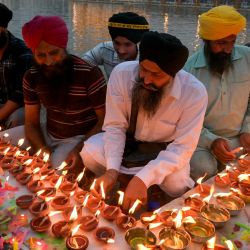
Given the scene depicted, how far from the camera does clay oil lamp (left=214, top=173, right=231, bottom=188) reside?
8.60 feet

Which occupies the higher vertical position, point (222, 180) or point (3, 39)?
point (3, 39)

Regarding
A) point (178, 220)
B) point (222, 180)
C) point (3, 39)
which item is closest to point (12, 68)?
point (3, 39)

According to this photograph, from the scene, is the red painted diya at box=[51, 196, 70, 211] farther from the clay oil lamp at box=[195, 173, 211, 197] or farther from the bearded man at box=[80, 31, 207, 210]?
the clay oil lamp at box=[195, 173, 211, 197]

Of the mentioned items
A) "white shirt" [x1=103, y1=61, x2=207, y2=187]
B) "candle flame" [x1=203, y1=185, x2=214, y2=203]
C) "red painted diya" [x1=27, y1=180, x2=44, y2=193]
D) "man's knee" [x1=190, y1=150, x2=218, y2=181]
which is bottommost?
"man's knee" [x1=190, y1=150, x2=218, y2=181]

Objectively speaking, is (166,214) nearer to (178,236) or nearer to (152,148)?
(178,236)

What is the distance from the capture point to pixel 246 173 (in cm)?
274

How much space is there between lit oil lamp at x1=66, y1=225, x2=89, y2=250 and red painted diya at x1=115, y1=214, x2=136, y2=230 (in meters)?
0.25

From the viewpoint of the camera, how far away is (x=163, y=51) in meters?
2.43

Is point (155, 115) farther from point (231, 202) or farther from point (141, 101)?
point (231, 202)

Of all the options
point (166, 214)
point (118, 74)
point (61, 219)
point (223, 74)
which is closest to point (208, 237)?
point (166, 214)

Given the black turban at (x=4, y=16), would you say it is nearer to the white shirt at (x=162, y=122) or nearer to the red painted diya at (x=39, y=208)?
the white shirt at (x=162, y=122)

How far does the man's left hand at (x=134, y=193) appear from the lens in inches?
96.8

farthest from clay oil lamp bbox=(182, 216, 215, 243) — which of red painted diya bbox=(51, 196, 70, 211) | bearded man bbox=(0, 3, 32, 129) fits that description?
bearded man bbox=(0, 3, 32, 129)

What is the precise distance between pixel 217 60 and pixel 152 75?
3.80 ft
